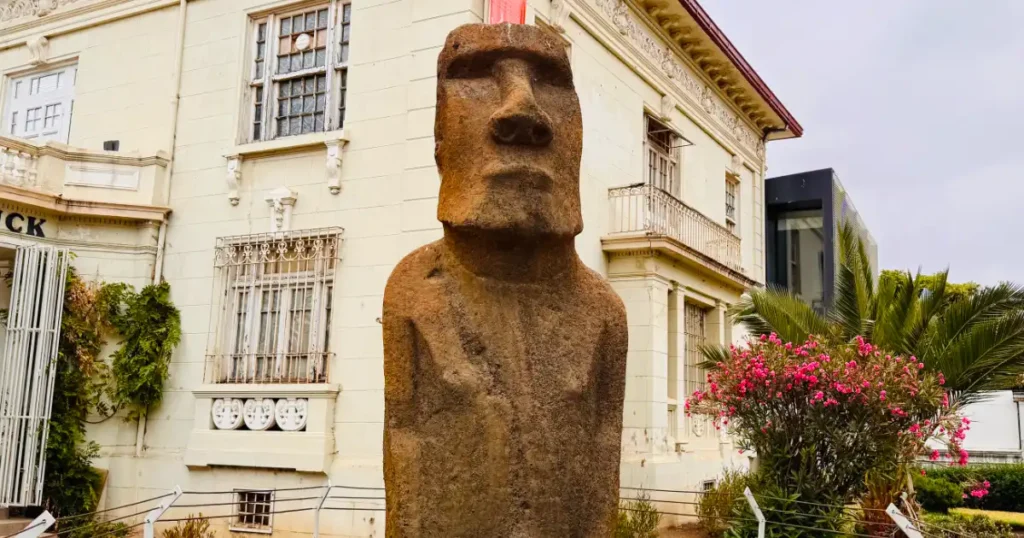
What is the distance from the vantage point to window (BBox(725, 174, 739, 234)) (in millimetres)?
17531

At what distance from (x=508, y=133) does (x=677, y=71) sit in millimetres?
12436

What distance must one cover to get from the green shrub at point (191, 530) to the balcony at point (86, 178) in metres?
3.82

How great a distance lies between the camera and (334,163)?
10.3 metres

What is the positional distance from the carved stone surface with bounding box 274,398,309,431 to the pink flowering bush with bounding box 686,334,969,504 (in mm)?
4461

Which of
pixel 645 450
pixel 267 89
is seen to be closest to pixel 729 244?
pixel 645 450

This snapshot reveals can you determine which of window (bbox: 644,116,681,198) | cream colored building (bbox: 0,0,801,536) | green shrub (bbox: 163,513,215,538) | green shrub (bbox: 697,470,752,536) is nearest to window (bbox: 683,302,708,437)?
cream colored building (bbox: 0,0,801,536)

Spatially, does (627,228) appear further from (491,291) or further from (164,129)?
(491,291)

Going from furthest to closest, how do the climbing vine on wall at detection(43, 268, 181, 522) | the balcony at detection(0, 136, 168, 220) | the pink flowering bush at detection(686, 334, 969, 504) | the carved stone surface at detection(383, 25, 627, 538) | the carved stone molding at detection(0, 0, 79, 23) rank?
the carved stone molding at detection(0, 0, 79, 23)
the balcony at detection(0, 136, 168, 220)
the climbing vine on wall at detection(43, 268, 181, 522)
the pink flowering bush at detection(686, 334, 969, 504)
the carved stone surface at detection(383, 25, 627, 538)

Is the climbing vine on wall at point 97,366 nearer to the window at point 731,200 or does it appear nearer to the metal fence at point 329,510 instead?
the metal fence at point 329,510

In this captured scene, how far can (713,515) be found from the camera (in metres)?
11.0

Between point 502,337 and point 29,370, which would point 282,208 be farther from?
point 502,337

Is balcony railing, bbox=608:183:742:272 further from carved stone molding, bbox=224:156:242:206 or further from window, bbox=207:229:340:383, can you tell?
Answer: carved stone molding, bbox=224:156:242:206

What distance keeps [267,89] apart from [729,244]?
26.1ft

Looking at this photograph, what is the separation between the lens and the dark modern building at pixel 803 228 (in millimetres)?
19812
